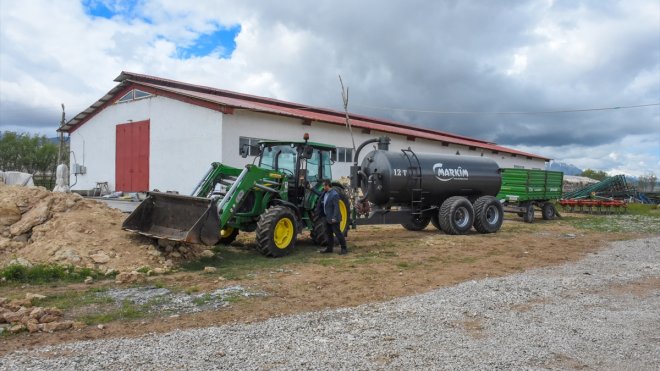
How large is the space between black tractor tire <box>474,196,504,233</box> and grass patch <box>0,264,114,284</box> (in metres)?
→ 11.0

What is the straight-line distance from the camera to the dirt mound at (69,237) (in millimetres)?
8469

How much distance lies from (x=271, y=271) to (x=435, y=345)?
14.0 ft

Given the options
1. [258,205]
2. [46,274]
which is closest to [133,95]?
[258,205]

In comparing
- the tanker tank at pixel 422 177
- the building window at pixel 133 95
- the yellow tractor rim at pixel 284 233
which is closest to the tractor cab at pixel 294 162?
the yellow tractor rim at pixel 284 233

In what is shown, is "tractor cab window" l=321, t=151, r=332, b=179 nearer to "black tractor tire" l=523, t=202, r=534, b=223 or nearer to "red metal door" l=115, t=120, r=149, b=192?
"black tractor tire" l=523, t=202, r=534, b=223

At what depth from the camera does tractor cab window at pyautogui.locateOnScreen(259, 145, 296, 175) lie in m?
11.3

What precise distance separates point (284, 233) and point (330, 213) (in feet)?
3.43

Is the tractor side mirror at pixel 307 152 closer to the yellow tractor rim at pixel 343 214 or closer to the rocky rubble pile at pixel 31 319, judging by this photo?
the yellow tractor rim at pixel 343 214

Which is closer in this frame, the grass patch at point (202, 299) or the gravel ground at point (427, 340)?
the gravel ground at point (427, 340)

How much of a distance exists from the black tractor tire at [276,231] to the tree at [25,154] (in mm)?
44897

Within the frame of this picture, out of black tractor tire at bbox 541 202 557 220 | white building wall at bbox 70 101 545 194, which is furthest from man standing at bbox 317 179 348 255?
black tractor tire at bbox 541 202 557 220

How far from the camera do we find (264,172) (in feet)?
34.5

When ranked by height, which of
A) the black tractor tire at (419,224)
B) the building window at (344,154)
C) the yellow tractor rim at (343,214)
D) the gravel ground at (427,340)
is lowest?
the gravel ground at (427,340)

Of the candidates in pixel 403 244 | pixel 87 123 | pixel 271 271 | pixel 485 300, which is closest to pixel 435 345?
pixel 485 300
